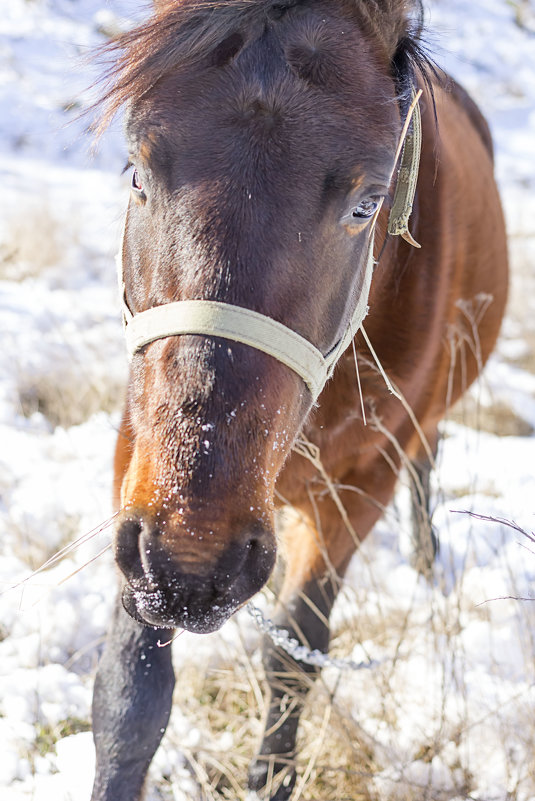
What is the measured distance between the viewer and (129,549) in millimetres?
1246

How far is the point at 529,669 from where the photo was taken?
2199 millimetres

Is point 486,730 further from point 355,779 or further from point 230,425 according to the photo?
point 230,425

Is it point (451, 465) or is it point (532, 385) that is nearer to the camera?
point (451, 465)

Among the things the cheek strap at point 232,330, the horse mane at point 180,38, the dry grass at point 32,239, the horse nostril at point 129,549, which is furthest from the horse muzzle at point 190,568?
the dry grass at point 32,239

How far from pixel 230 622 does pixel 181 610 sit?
1713mm

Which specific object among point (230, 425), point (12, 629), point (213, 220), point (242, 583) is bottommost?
point (12, 629)

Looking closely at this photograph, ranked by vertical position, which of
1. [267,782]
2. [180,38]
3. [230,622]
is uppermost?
[180,38]

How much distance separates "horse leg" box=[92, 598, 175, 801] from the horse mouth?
2.49ft

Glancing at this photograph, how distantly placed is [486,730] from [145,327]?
189 centimetres

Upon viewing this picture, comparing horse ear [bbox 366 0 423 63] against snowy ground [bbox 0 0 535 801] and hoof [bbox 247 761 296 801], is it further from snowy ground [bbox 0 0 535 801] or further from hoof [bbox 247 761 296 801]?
hoof [bbox 247 761 296 801]

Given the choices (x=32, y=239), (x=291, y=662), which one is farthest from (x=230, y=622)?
(x=32, y=239)

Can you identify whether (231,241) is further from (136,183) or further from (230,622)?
(230,622)

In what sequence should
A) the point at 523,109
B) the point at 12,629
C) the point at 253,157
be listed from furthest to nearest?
the point at 523,109
the point at 12,629
the point at 253,157

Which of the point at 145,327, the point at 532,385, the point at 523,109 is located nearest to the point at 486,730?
the point at 145,327
